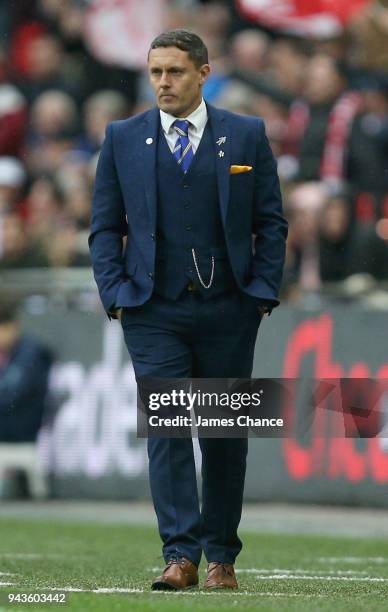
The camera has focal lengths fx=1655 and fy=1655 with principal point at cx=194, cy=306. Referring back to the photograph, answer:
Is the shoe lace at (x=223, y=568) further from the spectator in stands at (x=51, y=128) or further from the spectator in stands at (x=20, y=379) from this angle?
the spectator in stands at (x=51, y=128)

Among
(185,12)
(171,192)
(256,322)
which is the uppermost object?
(185,12)

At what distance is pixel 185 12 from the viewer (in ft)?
54.0

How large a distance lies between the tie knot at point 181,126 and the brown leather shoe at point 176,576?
1782mm

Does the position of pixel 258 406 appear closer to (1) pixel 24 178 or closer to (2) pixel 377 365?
(2) pixel 377 365

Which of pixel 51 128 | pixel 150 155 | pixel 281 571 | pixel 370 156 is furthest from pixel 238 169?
pixel 51 128

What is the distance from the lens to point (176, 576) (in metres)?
6.75

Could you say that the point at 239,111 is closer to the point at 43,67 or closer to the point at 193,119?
the point at 43,67

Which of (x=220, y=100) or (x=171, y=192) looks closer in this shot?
(x=171, y=192)

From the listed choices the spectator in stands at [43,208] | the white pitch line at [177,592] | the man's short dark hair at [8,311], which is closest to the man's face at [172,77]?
the white pitch line at [177,592]

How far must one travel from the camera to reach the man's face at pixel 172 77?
22.6 feet

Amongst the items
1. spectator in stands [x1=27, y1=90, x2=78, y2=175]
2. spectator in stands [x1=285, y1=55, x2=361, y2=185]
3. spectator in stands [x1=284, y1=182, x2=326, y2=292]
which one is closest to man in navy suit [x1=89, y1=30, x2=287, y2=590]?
spectator in stands [x1=284, y1=182, x2=326, y2=292]

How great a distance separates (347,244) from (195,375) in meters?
6.16

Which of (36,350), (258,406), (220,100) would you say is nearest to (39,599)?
(258,406)

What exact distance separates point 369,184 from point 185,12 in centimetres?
387
